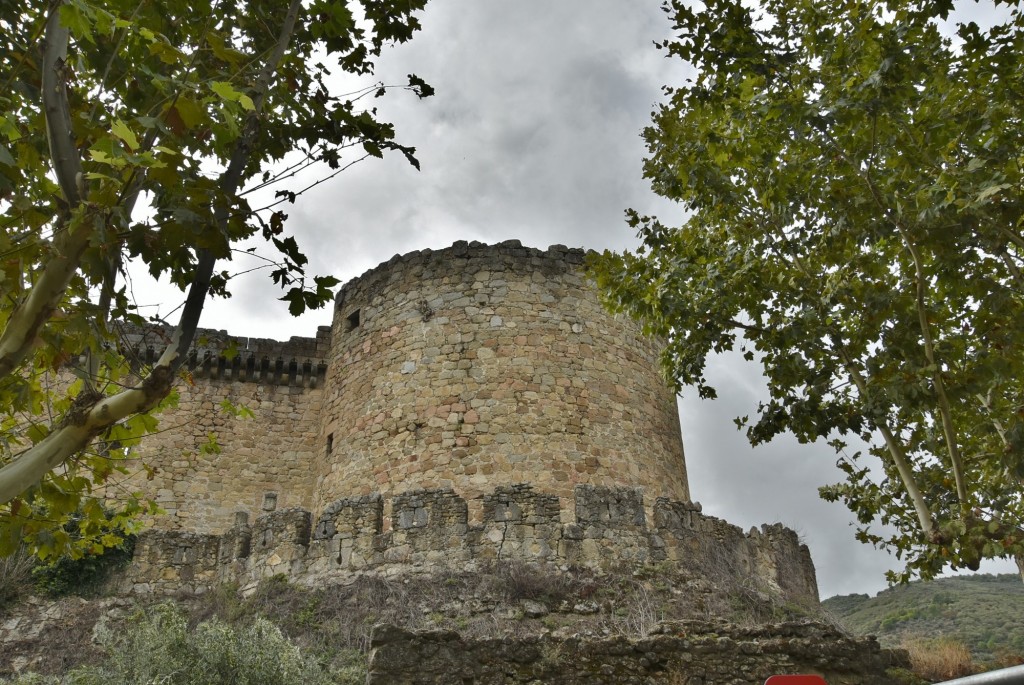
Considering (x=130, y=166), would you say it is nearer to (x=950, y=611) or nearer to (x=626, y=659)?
(x=626, y=659)

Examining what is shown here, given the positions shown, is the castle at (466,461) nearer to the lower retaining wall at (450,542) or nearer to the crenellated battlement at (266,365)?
the lower retaining wall at (450,542)

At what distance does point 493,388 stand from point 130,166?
334 inches

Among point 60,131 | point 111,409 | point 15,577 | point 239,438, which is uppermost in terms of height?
point 239,438

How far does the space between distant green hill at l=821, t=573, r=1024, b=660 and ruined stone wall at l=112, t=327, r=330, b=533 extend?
9.75 meters

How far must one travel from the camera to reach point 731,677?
6430 millimetres

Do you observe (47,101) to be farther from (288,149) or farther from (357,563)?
(357,563)

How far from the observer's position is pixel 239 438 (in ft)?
54.6

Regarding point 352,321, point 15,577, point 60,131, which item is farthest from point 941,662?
point 15,577

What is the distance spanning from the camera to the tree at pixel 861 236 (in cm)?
749

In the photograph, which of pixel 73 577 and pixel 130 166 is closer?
pixel 130 166

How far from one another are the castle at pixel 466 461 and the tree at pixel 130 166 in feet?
14.7

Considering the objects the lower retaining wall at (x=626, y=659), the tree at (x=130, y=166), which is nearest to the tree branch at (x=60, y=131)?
the tree at (x=130, y=166)

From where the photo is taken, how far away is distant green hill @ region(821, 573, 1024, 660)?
46.8 feet

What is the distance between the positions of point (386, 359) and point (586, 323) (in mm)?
3195
